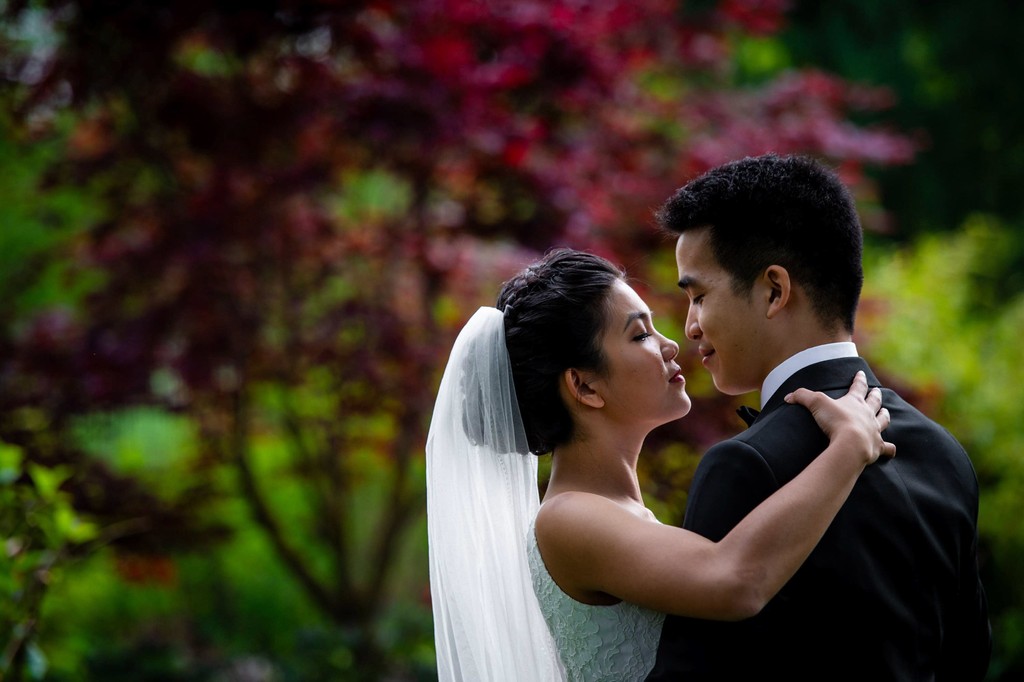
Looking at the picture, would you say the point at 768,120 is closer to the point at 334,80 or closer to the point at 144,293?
the point at 334,80

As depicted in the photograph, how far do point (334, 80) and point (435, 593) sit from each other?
3505 millimetres

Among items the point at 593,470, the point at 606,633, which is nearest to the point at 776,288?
the point at 593,470

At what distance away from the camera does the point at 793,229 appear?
2.33 meters

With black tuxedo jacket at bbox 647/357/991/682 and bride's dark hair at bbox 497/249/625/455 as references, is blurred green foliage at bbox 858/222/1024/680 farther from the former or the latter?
black tuxedo jacket at bbox 647/357/991/682

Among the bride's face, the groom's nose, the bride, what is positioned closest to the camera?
the groom's nose

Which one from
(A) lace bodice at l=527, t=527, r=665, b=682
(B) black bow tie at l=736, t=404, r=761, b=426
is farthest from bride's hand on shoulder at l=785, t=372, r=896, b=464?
(A) lace bodice at l=527, t=527, r=665, b=682

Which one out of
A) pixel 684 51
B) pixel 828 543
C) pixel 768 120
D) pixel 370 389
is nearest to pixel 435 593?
pixel 828 543

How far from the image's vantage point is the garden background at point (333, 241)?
5488 mm

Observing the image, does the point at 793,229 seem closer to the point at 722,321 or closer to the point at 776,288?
the point at 776,288

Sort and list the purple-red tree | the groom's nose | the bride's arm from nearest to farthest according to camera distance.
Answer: the bride's arm, the groom's nose, the purple-red tree

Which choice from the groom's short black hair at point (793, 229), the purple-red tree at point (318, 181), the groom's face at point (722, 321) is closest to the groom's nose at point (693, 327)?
the groom's face at point (722, 321)

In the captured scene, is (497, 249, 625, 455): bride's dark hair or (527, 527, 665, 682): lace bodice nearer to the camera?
(527, 527, 665, 682): lace bodice

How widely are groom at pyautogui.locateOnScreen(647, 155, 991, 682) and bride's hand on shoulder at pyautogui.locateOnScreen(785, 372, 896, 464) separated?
32 mm

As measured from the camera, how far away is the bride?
2.57 meters
